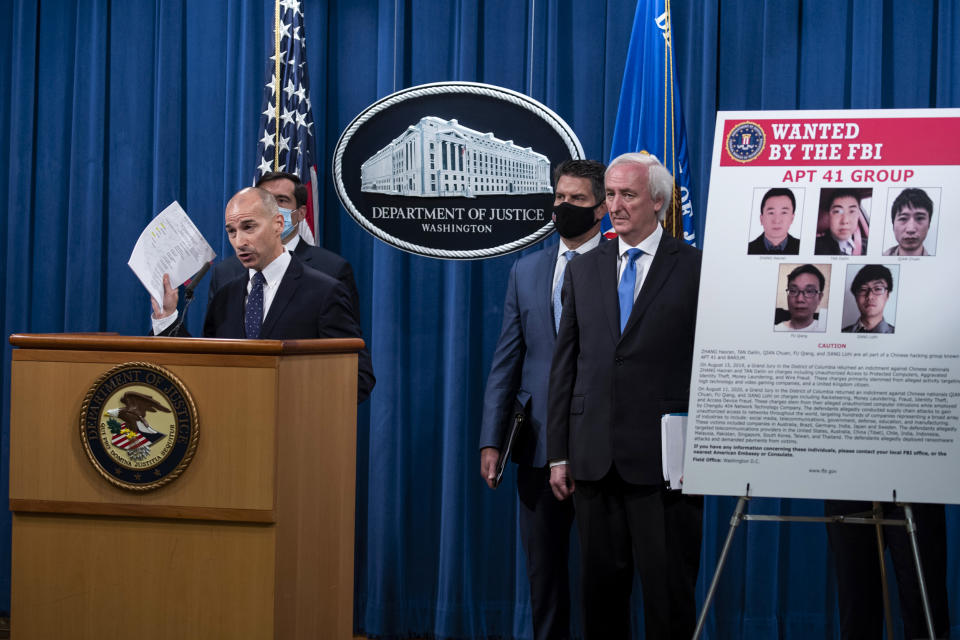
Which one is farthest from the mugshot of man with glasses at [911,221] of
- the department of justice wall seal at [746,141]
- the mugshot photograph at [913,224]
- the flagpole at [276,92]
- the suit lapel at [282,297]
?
the flagpole at [276,92]

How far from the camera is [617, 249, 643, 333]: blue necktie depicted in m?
2.53

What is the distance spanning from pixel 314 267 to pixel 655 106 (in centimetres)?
135

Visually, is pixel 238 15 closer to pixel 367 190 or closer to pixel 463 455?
pixel 367 190

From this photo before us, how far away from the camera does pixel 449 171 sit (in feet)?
12.9

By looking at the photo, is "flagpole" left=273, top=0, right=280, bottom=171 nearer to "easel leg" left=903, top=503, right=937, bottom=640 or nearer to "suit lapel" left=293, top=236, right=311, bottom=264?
"suit lapel" left=293, top=236, right=311, bottom=264

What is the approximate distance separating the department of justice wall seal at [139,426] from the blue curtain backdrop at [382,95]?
6.14ft

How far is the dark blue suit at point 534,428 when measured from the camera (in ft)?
9.82

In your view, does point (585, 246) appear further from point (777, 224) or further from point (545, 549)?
point (545, 549)

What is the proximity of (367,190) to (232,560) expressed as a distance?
2.19m

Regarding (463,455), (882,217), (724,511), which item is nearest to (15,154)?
(463,455)

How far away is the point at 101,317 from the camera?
4191 millimetres

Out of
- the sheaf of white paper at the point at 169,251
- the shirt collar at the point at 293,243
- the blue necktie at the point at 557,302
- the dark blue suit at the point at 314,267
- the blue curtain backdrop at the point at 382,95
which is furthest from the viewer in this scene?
the blue curtain backdrop at the point at 382,95

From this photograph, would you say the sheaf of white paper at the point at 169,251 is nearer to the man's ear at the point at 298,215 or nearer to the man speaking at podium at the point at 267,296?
the man speaking at podium at the point at 267,296

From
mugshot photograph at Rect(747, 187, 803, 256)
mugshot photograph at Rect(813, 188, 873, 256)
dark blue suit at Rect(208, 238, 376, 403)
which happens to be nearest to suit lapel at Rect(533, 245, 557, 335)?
dark blue suit at Rect(208, 238, 376, 403)
